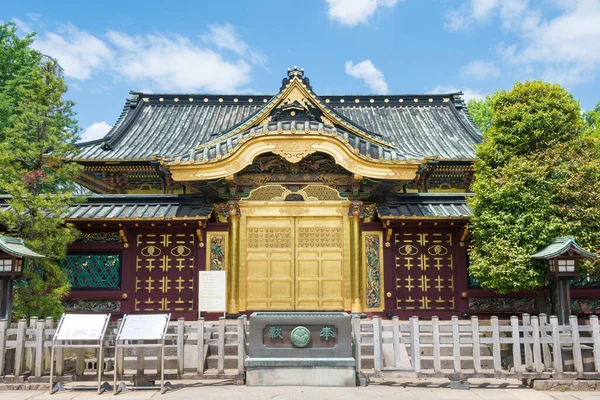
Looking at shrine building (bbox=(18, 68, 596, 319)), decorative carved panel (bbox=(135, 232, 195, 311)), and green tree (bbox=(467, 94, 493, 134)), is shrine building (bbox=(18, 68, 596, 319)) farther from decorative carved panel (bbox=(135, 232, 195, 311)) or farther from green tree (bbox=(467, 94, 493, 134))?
green tree (bbox=(467, 94, 493, 134))

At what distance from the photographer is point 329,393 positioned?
25.8ft

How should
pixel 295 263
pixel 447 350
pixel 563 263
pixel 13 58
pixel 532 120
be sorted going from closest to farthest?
pixel 563 263, pixel 447 350, pixel 532 120, pixel 295 263, pixel 13 58

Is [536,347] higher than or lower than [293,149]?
lower

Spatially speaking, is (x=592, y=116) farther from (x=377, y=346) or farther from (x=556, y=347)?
(x=377, y=346)

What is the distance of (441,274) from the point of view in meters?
13.1

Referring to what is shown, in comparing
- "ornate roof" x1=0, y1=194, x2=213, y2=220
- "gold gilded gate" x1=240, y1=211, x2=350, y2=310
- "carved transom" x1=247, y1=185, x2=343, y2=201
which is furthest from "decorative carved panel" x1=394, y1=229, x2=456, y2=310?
"ornate roof" x1=0, y1=194, x2=213, y2=220

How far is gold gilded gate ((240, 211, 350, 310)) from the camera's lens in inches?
512

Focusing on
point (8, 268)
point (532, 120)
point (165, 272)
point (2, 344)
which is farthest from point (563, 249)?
point (8, 268)

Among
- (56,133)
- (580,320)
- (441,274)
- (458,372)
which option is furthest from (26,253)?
(580,320)

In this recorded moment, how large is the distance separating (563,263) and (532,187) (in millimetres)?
1897

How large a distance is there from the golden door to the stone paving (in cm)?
454

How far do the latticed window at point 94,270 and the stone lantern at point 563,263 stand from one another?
11.1 metres

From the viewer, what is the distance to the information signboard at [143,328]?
802cm

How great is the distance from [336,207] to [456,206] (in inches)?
140
